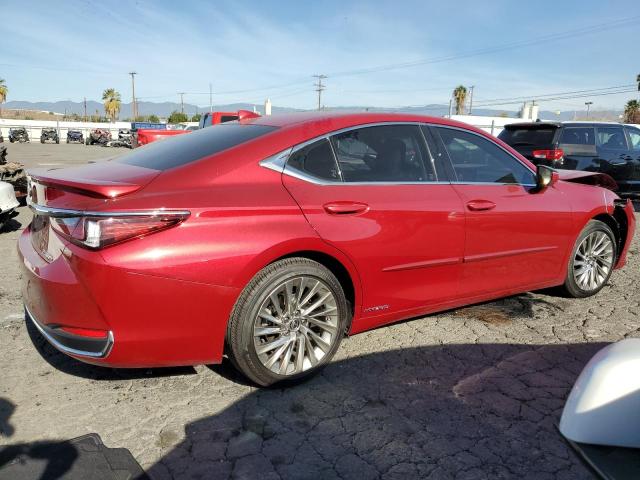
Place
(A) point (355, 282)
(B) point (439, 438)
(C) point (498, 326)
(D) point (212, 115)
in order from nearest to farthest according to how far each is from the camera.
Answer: (B) point (439, 438), (A) point (355, 282), (C) point (498, 326), (D) point (212, 115)

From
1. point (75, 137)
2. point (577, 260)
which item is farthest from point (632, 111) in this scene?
point (577, 260)

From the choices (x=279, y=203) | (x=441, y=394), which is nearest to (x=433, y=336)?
(x=441, y=394)

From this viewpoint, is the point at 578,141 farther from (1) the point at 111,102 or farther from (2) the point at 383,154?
(1) the point at 111,102

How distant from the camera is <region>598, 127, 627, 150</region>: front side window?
382 inches

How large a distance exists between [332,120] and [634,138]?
9.29 meters

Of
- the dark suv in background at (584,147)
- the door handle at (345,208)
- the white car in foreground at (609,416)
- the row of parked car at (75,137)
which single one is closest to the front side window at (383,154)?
the door handle at (345,208)

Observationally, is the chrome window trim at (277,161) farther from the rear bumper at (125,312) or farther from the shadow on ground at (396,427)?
the shadow on ground at (396,427)

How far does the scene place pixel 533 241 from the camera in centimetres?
399

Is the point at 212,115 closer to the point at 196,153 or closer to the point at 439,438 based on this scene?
the point at 196,153

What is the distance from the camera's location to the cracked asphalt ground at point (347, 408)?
2.36 metres

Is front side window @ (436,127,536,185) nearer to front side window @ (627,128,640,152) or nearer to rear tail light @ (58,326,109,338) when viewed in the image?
rear tail light @ (58,326,109,338)

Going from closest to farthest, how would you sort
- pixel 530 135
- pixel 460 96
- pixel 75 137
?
pixel 530 135 < pixel 75 137 < pixel 460 96

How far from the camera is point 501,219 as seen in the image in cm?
373

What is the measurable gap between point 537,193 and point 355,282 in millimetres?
1875
